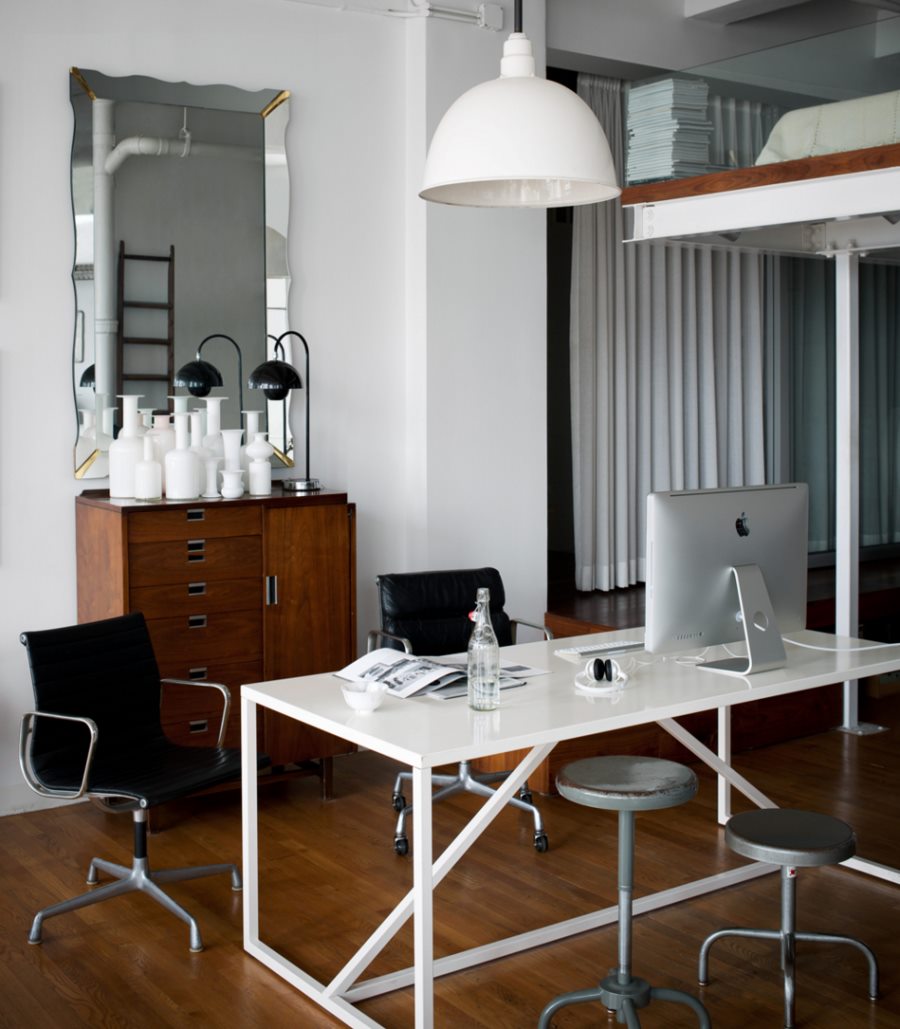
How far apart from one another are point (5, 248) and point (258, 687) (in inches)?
91.7

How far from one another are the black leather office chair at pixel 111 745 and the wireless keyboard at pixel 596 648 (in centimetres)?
104

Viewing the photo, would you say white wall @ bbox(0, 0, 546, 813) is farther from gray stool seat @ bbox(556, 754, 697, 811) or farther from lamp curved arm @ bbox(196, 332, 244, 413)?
gray stool seat @ bbox(556, 754, 697, 811)

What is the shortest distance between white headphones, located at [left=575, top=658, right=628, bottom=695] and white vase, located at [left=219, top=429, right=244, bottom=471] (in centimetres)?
205

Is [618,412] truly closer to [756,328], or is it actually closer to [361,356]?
[756,328]

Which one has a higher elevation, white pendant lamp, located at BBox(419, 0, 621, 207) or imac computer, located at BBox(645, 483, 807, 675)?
white pendant lamp, located at BBox(419, 0, 621, 207)

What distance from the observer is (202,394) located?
16.5 feet

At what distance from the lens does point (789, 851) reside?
3.16 m

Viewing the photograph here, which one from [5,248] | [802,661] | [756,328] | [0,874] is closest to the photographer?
[802,661]

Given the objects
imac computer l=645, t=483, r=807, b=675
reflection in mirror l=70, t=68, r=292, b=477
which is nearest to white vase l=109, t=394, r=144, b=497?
reflection in mirror l=70, t=68, r=292, b=477

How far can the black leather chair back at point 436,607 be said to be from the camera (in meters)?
5.16

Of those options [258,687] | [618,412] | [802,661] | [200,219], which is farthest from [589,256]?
[258,687]

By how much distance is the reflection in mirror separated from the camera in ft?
16.7

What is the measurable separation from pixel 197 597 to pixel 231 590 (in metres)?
0.14

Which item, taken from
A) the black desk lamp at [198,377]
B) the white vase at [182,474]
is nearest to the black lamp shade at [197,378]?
the black desk lamp at [198,377]
